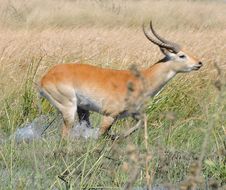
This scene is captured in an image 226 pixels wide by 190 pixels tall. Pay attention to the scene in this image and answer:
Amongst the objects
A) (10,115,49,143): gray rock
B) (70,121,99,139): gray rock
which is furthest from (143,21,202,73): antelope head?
(10,115,49,143): gray rock

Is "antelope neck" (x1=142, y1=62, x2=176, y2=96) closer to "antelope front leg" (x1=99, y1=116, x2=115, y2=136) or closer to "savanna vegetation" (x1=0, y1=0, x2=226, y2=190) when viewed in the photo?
"savanna vegetation" (x1=0, y1=0, x2=226, y2=190)

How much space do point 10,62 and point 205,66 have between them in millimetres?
2515

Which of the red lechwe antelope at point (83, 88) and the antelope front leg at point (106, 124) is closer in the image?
the antelope front leg at point (106, 124)

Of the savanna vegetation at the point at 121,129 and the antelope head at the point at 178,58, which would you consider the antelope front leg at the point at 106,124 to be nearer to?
the savanna vegetation at the point at 121,129

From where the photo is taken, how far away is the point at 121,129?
6.81 metres

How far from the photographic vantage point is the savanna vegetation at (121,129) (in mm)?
3235

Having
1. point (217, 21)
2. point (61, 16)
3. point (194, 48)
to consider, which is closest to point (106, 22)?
point (61, 16)

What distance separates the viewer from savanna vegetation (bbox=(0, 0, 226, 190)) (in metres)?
3.23

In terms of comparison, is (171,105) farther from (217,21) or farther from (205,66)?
(217,21)

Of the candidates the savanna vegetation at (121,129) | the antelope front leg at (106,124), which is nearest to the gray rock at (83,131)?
the antelope front leg at (106,124)

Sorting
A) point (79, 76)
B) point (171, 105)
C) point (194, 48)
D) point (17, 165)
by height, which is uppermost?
point (17, 165)

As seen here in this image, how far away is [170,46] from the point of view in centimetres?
715

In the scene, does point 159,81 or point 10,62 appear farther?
point 10,62

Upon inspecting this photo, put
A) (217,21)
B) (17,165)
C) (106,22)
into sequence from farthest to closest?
(217,21) → (106,22) → (17,165)
